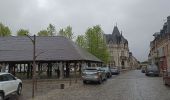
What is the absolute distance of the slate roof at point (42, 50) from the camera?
3938 cm

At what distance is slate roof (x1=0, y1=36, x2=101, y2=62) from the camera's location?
3938cm

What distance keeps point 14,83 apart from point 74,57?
793 inches

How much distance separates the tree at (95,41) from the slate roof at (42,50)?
71.0 ft

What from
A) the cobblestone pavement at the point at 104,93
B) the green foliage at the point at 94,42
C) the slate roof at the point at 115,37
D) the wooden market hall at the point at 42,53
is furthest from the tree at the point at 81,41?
the slate roof at the point at 115,37

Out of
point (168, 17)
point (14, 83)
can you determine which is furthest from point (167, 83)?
point (168, 17)

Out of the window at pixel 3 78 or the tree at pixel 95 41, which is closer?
the window at pixel 3 78

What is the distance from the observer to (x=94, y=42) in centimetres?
6669

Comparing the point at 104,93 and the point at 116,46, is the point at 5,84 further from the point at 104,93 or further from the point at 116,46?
the point at 116,46

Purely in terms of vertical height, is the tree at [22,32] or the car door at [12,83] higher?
the tree at [22,32]

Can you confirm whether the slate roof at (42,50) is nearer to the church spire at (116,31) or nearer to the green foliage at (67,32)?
the green foliage at (67,32)

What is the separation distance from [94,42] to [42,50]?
2608 centimetres

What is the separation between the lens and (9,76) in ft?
62.3

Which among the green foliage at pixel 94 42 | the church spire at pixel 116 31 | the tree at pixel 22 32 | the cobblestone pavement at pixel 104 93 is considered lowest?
the cobblestone pavement at pixel 104 93

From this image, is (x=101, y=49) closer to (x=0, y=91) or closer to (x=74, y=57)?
(x=74, y=57)
